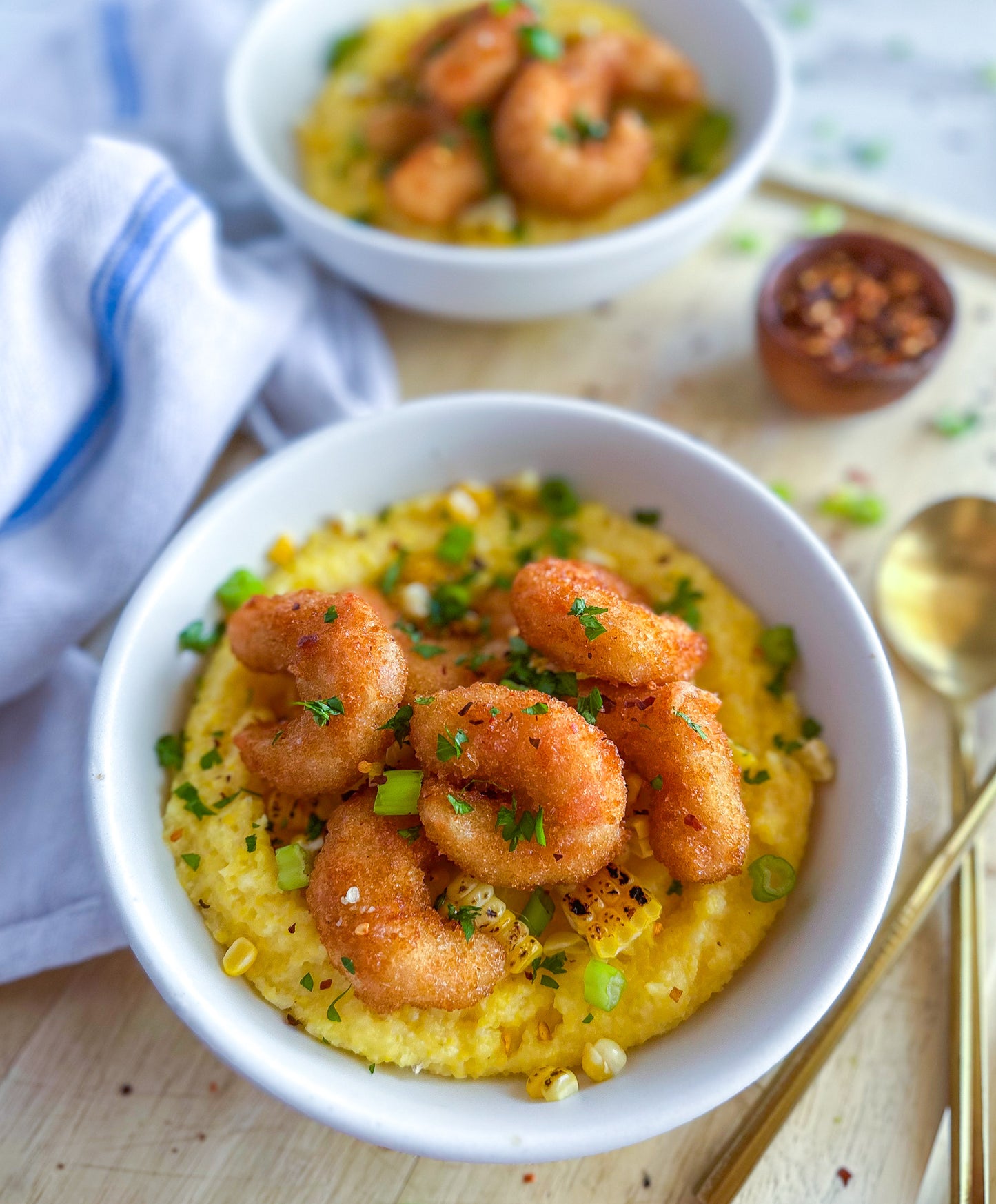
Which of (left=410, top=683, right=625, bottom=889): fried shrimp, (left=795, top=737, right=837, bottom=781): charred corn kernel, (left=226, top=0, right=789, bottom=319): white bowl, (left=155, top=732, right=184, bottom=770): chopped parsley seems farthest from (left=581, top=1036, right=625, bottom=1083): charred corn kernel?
(left=226, top=0, right=789, bottom=319): white bowl

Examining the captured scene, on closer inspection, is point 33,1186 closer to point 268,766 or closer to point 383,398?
point 268,766

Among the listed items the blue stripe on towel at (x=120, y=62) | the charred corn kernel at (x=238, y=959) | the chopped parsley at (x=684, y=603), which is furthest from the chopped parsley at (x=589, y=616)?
the blue stripe on towel at (x=120, y=62)

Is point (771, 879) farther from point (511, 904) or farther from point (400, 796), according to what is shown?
point (400, 796)

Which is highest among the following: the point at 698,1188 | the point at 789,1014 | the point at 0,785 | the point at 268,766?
the point at 268,766

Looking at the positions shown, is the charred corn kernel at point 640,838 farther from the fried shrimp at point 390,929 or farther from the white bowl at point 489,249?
the white bowl at point 489,249

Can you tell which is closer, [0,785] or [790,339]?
[0,785]

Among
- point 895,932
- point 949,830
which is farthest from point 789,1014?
point 949,830
